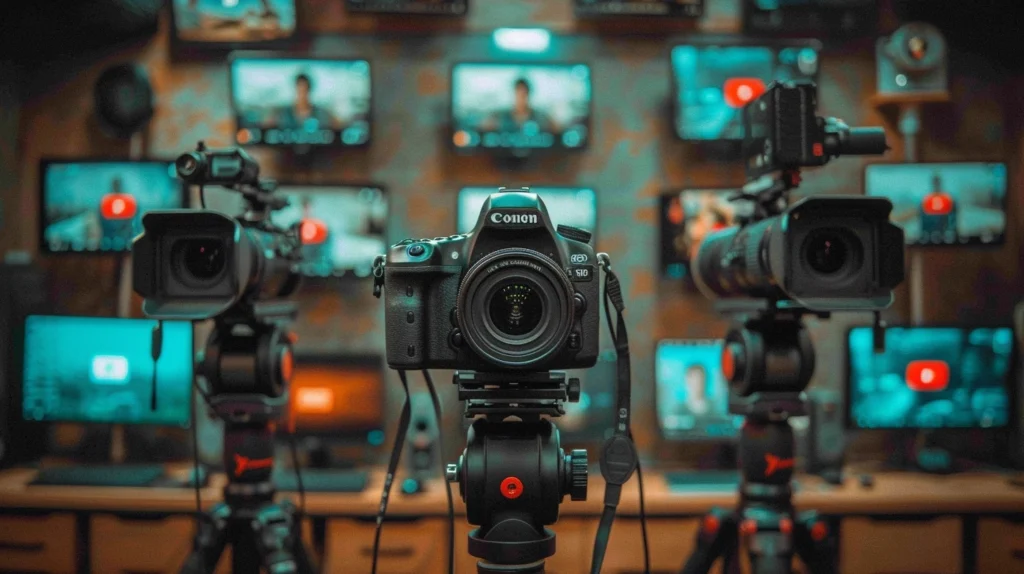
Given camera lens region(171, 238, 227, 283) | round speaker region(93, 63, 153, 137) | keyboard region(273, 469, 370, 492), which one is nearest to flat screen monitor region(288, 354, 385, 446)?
keyboard region(273, 469, 370, 492)

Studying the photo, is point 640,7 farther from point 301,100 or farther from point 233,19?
point 233,19

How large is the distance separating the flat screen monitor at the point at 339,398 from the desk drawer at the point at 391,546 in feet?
1.25

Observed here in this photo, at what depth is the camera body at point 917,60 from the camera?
279 centimetres

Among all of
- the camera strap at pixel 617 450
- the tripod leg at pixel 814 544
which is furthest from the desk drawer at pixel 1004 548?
the camera strap at pixel 617 450

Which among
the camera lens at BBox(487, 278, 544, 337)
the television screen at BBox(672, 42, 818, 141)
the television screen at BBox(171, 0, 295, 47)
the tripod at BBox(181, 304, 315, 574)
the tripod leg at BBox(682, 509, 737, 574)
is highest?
the television screen at BBox(171, 0, 295, 47)

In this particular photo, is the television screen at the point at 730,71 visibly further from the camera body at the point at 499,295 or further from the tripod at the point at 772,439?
the camera body at the point at 499,295

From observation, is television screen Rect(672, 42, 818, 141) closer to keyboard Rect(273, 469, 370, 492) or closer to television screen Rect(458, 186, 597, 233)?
television screen Rect(458, 186, 597, 233)

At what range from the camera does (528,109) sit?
276 centimetres

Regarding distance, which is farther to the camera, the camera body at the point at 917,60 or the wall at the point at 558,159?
the wall at the point at 558,159

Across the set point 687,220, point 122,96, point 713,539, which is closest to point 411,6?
point 122,96

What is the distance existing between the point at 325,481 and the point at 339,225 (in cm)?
92

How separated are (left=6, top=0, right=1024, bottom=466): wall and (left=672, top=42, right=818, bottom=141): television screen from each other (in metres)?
0.18

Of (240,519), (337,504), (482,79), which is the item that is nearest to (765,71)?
(482,79)

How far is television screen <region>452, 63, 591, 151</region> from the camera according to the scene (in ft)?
9.04
